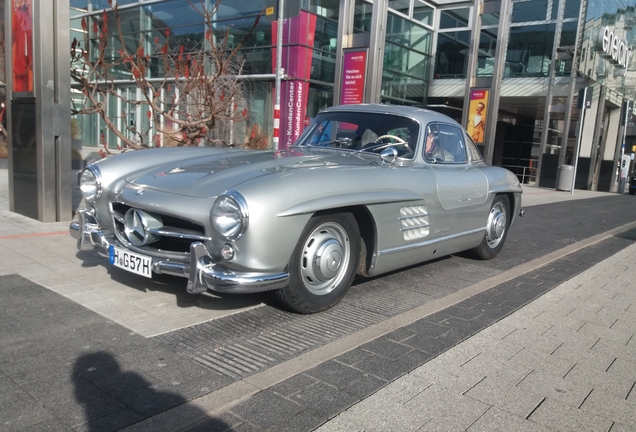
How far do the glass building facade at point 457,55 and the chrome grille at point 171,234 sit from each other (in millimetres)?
14710

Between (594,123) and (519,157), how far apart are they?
604 centimetres

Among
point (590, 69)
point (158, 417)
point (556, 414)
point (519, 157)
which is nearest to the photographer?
point (158, 417)

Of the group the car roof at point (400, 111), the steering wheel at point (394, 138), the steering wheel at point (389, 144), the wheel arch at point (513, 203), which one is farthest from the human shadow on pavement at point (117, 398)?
the wheel arch at point (513, 203)

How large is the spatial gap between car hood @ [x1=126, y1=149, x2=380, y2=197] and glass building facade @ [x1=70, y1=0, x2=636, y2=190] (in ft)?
45.2

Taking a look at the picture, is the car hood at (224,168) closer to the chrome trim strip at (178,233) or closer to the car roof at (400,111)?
the chrome trim strip at (178,233)

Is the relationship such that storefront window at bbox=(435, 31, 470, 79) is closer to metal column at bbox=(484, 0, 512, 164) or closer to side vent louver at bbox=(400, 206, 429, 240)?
metal column at bbox=(484, 0, 512, 164)

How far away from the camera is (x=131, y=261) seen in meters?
3.70

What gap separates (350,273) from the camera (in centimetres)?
412

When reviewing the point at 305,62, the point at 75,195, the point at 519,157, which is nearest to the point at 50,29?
the point at 75,195

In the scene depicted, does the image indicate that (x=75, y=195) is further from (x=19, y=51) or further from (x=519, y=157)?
(x=519, y=157)

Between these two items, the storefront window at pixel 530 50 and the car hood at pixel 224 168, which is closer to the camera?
the car hood at pixel 224 168

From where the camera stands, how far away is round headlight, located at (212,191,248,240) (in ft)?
10.8

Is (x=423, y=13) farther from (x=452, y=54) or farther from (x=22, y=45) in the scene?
(x=22, y=45)

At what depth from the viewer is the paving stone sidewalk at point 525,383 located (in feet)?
8.49
